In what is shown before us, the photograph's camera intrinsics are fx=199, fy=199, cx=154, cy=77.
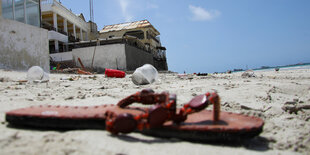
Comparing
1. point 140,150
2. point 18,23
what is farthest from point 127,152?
point 18,23

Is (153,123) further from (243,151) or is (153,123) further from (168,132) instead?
(243,151)

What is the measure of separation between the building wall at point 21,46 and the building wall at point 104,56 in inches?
238

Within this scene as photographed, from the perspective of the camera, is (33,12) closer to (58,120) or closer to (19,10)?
(19,10)

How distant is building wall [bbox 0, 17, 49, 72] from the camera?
9005 mm

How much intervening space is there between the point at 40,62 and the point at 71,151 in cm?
1159

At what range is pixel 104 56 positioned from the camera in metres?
17.3

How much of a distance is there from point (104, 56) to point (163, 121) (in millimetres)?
16840

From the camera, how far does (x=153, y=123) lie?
3.82 ft

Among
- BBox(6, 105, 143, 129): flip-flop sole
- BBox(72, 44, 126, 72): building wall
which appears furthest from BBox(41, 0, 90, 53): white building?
BBox(6, 105, 143, 129): flip-flop sole

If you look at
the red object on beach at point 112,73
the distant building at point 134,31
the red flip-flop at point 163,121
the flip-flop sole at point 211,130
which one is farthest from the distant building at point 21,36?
the distant building at point 134,31

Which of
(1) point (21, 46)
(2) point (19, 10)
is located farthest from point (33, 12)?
(1) point (21, 46)

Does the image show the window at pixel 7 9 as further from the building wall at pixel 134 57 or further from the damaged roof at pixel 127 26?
the damaged roof at pixel 127 26

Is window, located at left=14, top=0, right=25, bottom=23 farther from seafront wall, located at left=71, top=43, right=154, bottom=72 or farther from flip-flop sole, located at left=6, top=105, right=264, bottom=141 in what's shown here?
flip-flop sole, located at left=6, top=105, right=264, bottom=141

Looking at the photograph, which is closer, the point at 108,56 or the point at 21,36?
the point at 21,36
